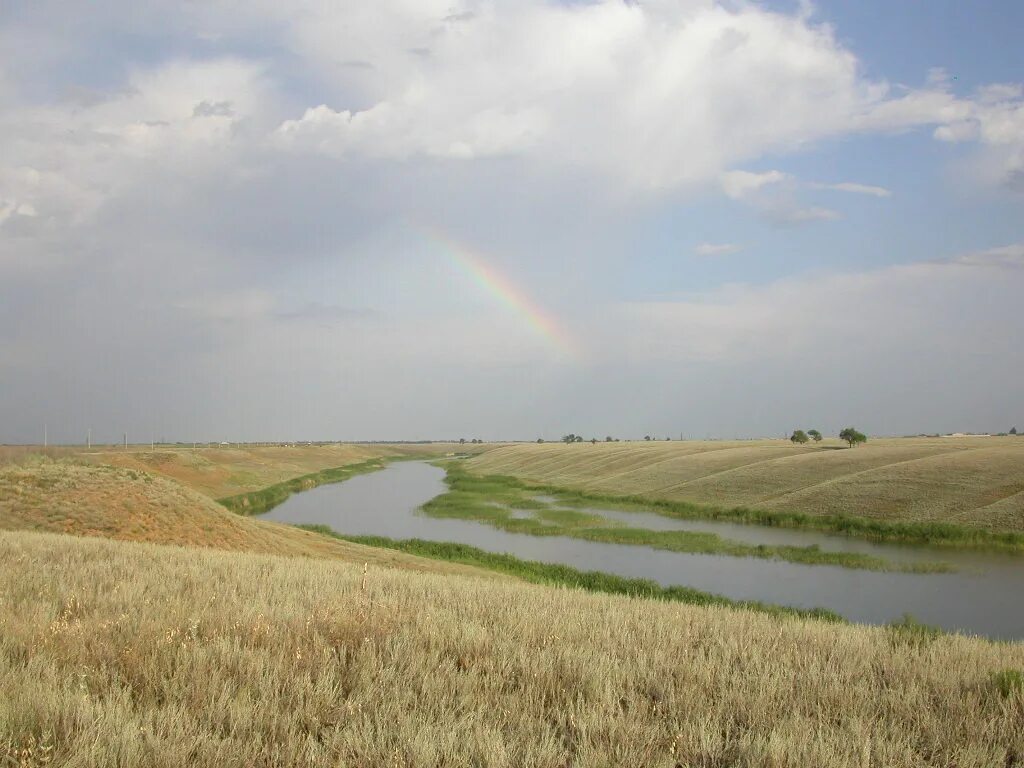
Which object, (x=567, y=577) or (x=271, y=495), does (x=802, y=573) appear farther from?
(x=271, y=495)

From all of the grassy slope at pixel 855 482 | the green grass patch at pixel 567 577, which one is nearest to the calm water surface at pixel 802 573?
the green grass patch at pixel 567 577

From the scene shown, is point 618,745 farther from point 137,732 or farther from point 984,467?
point 984,467

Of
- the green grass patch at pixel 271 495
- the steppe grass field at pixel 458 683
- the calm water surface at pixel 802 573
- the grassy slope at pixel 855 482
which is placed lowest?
the green grass patch at pixel 271 495

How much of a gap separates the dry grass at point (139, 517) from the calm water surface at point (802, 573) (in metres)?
8.33

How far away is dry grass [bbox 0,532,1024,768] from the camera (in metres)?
3.65

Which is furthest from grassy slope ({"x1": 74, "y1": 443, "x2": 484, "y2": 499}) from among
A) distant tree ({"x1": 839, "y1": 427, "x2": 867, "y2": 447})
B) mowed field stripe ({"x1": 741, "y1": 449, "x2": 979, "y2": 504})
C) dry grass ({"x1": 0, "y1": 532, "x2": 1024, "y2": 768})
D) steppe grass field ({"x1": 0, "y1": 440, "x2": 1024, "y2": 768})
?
distant tree ({"x1": 839, "y1": 427, "x2": 867, "y2": 447})

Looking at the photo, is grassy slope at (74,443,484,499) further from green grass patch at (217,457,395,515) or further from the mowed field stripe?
the mowed field stripe

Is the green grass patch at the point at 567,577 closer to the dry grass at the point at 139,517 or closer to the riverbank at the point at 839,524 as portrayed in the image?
the dry grass at the point at 139,517

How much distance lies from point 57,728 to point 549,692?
2914 mm

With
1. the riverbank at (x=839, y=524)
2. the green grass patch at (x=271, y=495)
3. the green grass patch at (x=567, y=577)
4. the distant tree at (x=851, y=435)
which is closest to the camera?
the green grass patch at (x=567, y=577)

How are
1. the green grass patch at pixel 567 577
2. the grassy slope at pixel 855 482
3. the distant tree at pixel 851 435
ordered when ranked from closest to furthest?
the green grass patch at pixel 567 577 → the grassy slope at pixel 855 482 → the distant tree at pixel 851 435

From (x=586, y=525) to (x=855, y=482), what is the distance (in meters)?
16.9

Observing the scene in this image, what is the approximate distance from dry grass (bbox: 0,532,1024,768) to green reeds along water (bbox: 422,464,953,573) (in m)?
21.7

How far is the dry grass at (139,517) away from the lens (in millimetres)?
22375
